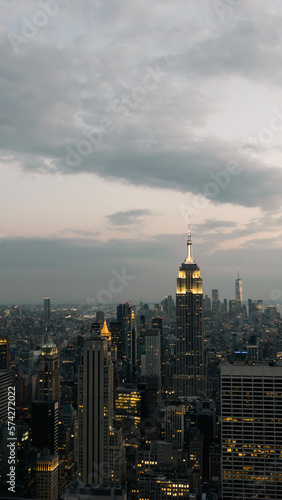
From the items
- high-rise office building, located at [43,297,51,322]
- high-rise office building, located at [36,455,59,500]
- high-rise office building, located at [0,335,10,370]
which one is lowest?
high-rise office building, located at [36,455,59,500]

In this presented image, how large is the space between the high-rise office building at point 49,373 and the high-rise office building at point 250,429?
9895mm

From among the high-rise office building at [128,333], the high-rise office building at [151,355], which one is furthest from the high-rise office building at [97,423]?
the high-rise office building at [128,333]

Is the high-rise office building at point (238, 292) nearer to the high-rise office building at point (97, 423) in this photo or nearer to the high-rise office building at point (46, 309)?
the high-rise office building at point (46, 309)

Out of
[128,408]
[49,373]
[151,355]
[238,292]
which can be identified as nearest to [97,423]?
[128,408]

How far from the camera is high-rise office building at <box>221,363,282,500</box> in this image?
13438mm

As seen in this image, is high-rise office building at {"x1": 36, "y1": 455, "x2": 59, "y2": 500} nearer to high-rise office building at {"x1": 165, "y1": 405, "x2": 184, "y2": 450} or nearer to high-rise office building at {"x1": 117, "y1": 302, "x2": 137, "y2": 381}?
high-rise office building at {"x1": 165, "y1": 405, "x2": 184, "y2": 450}

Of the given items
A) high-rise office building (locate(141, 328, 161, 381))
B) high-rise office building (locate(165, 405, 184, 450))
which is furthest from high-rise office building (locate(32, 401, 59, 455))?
high-rise office building (locate(141, 328, 161, 381))

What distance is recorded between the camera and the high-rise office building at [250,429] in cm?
1344

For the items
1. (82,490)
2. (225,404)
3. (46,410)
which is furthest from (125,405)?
(82,490)

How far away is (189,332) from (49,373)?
1521 centimetres

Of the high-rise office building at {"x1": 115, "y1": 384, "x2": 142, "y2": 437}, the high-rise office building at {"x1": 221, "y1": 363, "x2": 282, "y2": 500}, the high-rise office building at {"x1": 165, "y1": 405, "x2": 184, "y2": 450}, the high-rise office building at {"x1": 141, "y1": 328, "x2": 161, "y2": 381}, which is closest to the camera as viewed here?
the high-rise office building at {"x1": 221, "y1": 363, "x2": 282, "y2": 500}

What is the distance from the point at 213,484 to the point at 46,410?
6280mm

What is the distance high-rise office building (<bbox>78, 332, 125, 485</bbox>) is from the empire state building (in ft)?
53.2

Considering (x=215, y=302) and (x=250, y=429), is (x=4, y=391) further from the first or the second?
(x=215, y=302)
